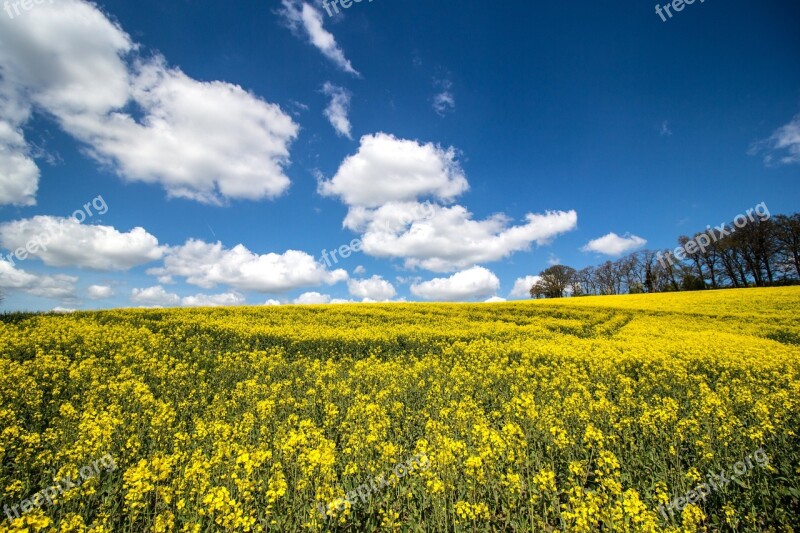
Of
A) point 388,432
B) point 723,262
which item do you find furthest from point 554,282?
point 388,432

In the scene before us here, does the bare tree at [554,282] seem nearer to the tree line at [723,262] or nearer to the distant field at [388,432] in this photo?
the tree line at [723,262]

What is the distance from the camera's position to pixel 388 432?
8.20 meters

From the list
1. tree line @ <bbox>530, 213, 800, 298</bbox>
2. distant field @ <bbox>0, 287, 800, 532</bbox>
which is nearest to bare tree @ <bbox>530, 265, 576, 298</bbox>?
tree line @ <bbox>530, 213, 800, 298</bbox>

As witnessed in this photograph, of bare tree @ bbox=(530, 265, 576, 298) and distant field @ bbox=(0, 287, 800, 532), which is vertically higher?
bare tree @ bbox=(530, 265, 576, 298)

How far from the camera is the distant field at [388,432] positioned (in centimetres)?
504

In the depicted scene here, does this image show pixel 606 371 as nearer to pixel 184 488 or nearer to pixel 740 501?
pixel 740 501

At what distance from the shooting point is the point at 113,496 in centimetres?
530

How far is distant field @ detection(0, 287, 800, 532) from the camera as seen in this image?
5.04 metres

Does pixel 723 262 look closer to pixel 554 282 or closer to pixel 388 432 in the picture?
pixel 554 282

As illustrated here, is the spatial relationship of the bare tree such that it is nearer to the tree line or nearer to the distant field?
the tree line

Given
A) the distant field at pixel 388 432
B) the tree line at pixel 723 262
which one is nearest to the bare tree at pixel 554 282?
the tree line at pixel 723 262

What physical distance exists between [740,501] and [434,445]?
4.67m

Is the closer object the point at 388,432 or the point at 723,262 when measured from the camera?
the point at 388,432

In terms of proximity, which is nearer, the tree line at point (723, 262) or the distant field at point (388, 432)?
the distant field at point (388, 432)
